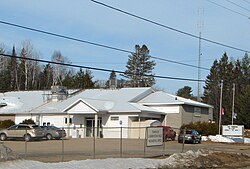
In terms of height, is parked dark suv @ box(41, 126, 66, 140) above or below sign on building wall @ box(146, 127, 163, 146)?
below

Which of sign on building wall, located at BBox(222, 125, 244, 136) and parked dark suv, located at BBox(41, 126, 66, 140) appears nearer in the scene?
parked dark suv, located at BBox(41, 126, 66, 140)

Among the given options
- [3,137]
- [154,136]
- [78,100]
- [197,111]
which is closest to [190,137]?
[78,100]

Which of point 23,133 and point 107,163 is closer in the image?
point 107,163

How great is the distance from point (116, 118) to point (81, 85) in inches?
1918

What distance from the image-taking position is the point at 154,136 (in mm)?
28812

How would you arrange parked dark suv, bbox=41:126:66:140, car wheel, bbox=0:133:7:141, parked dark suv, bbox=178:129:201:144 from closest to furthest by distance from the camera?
car wheel, bbox=0:133:7:141
parked dark suv, bbox=41:126:66:140
parked dark suv, bbox=178:129:201:144

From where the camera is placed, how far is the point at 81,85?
106000 mm

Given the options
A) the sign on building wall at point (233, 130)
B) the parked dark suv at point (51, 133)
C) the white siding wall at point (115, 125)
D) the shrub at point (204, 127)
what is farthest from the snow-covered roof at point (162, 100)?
the parked dark suv at point (51, 133)

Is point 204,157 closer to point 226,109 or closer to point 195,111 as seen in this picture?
point 195,111

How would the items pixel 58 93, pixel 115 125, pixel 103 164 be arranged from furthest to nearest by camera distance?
1. pixel 58 93
2. pixel 115 125
3. pixel 103 164

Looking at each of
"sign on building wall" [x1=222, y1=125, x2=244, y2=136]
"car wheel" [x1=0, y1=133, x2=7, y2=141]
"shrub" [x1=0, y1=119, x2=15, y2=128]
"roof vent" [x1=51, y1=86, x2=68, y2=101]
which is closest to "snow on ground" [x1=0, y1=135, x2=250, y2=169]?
"car wheel" [x1=0, y1=133, x2=7, y2=141]

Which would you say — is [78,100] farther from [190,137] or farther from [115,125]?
[190,137]

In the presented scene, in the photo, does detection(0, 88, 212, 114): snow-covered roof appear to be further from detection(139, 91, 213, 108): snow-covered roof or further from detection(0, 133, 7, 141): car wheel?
detection(0, 133, 7, 141): car wheel

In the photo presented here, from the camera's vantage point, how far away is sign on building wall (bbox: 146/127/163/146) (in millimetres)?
28219
